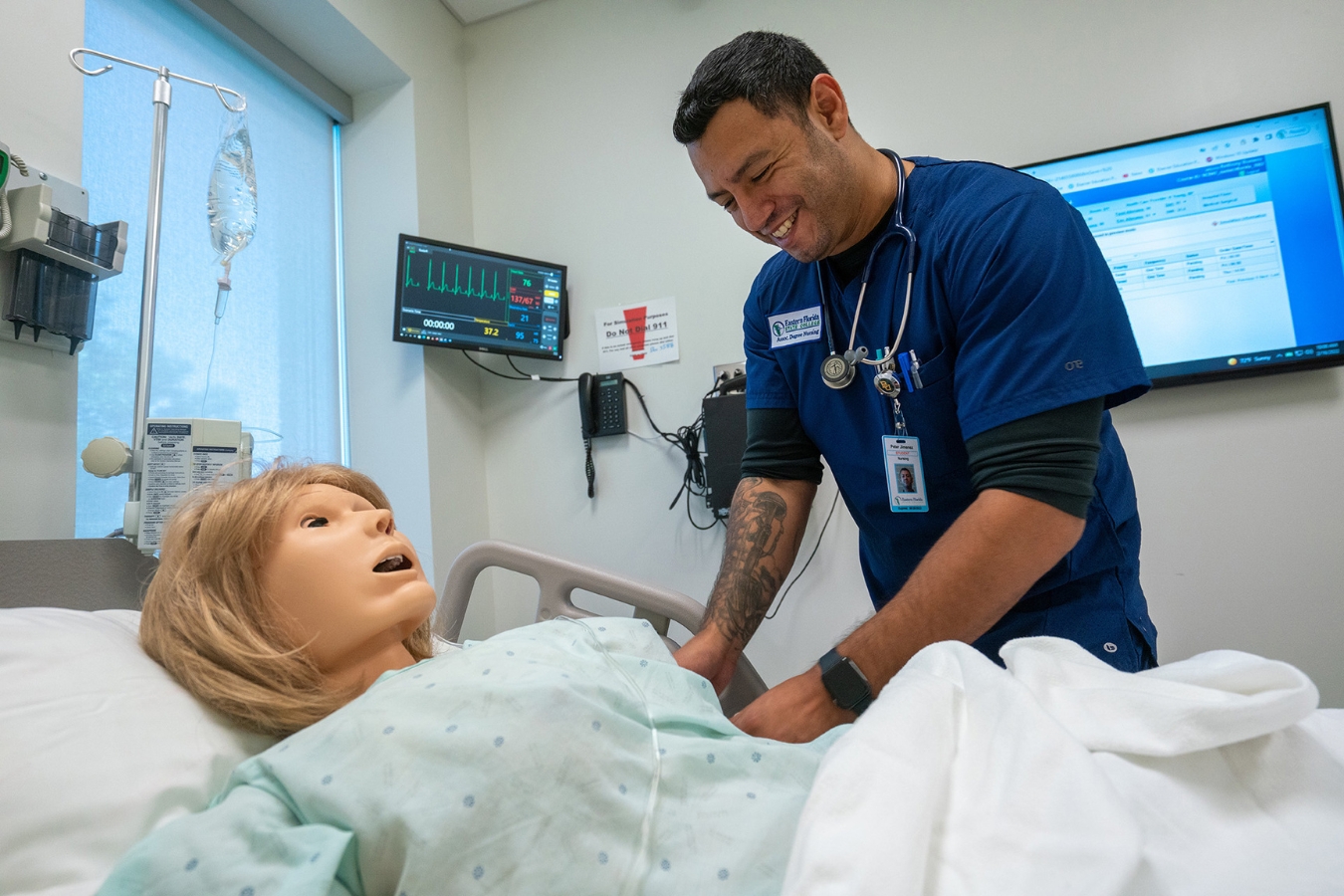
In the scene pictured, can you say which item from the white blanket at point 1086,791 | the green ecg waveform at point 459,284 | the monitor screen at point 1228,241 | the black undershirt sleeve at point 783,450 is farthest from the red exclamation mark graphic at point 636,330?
the white blanket at point 1086,791

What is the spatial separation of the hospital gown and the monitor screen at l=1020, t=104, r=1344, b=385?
1771 mm

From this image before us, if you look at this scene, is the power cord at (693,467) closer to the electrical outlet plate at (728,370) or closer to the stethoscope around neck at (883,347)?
the electrical outlet plate at (728,370)

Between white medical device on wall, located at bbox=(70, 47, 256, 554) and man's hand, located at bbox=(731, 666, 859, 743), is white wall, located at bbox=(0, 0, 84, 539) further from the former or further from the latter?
man's hand, located at bbox=(731, 666, 859, 743)

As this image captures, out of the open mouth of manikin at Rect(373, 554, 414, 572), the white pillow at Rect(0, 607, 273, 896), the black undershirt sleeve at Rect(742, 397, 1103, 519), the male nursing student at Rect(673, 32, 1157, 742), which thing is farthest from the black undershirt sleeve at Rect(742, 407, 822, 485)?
the white pillow at Rect(0, 607, 273, 896)

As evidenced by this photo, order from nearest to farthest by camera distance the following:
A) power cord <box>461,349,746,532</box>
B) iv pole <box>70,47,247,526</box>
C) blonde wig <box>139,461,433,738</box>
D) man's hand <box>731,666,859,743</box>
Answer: blonde wig <box>139,461,433,738</box> < man's hand <box>731,666,859,743</box> < iv pole <box>70,47,247,526</box> < power cord <box>461,349,746,532</box>

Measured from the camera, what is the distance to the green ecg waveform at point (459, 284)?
2.40m

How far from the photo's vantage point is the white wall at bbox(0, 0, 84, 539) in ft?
4.35

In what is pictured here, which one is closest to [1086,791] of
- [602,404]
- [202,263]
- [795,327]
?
[795,327]

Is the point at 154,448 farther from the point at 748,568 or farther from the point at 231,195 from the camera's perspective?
the point at 748,568

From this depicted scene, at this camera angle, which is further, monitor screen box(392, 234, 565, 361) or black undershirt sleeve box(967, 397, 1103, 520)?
monitor screen box(392, 234, 565, 361)

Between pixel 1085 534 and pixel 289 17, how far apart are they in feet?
8.12

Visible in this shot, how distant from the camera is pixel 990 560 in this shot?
98 centimetres

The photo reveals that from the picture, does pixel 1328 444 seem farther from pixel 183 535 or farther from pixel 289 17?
pixel 289 17

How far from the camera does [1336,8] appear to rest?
1912mm
